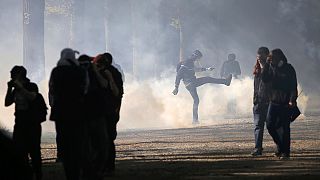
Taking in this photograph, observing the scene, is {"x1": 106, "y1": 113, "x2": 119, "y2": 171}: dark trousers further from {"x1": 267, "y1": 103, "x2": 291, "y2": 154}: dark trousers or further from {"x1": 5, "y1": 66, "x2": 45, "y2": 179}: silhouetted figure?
{"x1": 267, "y1": 103, "x2": 291, "y2": 154}: dark trousers

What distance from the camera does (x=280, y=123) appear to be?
13500mm

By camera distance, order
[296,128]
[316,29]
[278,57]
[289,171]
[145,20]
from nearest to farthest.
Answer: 1. [289,171]
2. [278,57]
3. [296,128]
4. [316,29]
5. [145,20]

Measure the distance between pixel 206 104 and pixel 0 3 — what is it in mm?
34047

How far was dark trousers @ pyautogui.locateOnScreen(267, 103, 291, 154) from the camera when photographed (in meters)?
13.4

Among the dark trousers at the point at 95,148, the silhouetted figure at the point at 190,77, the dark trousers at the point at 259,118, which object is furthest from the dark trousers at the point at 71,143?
the silhouetted figure at the point at 190,77

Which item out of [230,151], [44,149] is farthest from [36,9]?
[230,151]

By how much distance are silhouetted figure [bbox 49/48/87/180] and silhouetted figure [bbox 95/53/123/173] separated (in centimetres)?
96

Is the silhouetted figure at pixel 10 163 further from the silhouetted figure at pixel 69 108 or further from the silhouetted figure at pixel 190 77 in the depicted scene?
the silhouetted figure at pixel 190 77

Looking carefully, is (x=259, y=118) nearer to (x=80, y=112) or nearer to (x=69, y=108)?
(x=80, y=112)

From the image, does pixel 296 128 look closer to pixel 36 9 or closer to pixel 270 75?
pixel 270 75

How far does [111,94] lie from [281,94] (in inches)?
133

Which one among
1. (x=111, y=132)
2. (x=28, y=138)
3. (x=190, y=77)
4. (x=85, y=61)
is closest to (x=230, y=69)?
(x=190, y=77)

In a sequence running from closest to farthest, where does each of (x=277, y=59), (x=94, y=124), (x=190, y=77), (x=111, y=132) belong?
(x=94, y=124) → (x=111, y=132) → (x=277, y=59) → (x=190, y=77)

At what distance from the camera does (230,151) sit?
15.3m
